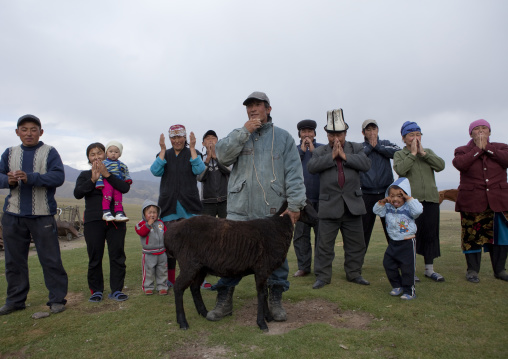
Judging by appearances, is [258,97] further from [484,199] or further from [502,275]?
[502,275]

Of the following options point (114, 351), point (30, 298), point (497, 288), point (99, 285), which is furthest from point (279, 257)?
point (30, 298)

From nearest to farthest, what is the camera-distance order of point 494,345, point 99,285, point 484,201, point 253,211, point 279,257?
1. point 494,345
2. point 279,257
3. point 253,211
4. point 99,285
5. point 484,201

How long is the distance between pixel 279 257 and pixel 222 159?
1634 mm

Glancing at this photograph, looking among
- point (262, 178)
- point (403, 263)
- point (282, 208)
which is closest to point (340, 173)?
point (403, 263)

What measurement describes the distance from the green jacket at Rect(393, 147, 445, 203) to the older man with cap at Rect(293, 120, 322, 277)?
69.0 inches

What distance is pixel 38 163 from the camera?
5723 millimetres

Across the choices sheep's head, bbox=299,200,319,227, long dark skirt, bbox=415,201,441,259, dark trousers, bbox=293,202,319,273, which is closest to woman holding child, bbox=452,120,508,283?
long dark skirt, bbox=415,201,441,259

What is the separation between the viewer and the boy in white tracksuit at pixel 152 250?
255 inches

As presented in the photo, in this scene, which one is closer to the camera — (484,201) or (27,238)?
(27,238)

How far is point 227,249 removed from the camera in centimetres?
468

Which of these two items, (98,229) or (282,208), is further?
(98,229)

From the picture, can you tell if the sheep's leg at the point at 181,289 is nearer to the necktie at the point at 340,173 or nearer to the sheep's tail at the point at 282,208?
the sheep's tail at the point at 282,208

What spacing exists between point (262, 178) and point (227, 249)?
1.15 metres

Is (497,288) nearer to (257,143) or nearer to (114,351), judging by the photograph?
(257,143)
